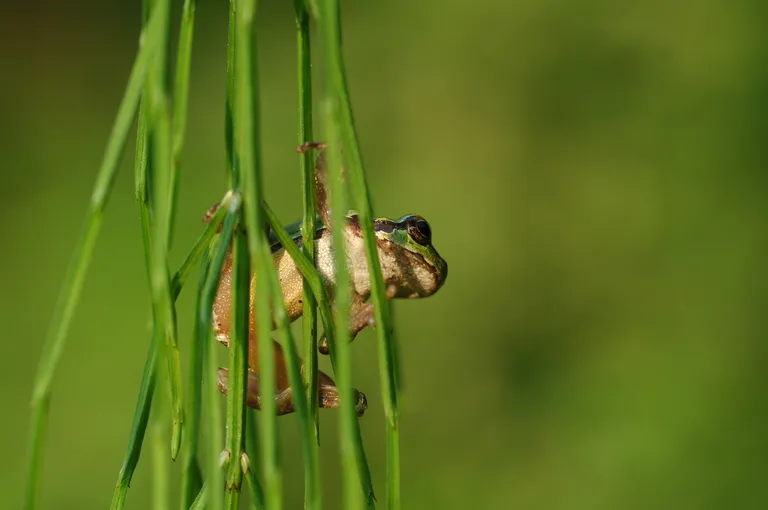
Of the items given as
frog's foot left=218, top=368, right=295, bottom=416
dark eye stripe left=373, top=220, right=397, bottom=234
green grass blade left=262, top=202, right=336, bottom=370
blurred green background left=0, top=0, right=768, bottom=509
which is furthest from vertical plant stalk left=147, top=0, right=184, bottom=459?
blurred green background left=0, top=0, right=768, bottom=509

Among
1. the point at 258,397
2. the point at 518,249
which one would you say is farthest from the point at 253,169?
the point at 518,249

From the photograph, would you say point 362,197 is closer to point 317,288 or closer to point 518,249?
point 317,288

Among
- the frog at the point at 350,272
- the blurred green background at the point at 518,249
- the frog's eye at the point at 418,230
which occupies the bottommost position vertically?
the frog at the point at 350,272

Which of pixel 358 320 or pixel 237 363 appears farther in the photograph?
pixel 358 320

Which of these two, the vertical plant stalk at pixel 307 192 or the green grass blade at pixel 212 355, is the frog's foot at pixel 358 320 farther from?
the green grass blade at pixel 212 355

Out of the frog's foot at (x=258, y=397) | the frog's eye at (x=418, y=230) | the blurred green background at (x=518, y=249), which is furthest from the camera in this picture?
the blurred green background at (x=518, y=249)

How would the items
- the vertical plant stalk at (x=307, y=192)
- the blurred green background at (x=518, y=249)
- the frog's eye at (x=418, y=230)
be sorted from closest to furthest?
1. the vertical plant stalk at (x=307, y=192)
2. the frog's eye at (x=418, y=230)
3. the blurred green background at (x=518, y=249)

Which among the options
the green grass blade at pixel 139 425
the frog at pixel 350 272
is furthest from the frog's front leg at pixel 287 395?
the green grass blade at pixel 139 425

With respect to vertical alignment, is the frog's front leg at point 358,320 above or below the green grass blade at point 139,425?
above
